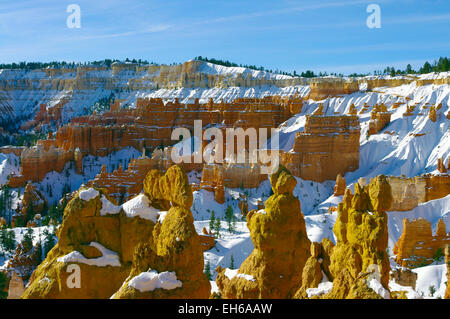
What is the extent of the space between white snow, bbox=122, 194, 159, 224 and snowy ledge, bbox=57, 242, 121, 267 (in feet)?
4.13

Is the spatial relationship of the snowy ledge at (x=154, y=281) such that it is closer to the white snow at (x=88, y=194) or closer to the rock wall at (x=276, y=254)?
the rock wall at (x=276, y=254)

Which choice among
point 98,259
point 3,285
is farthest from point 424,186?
point 98,259

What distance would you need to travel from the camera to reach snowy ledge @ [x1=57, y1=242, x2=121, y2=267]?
16328 millimetres

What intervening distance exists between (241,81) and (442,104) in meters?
71.6

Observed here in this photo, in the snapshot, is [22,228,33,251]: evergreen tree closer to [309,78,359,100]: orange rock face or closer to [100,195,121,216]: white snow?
[100,195,121,216]: white snow

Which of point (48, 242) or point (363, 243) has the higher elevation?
point (363, 243)

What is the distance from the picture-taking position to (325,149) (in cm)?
7044

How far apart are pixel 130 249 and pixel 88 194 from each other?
212 centimetres

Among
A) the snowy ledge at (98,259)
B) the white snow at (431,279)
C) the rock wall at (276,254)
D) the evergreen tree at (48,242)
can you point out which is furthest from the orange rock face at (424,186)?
the snowy ledge at (98,259)

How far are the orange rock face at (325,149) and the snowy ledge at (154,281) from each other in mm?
55564

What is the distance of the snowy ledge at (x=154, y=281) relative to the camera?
12906 mm

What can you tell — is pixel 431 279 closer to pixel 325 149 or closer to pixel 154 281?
pixel 154 281

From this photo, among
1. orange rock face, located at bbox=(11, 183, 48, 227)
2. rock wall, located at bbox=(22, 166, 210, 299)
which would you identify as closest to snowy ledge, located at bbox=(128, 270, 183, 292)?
rock wall, located at bbox=(22, 166, 210, 299)
